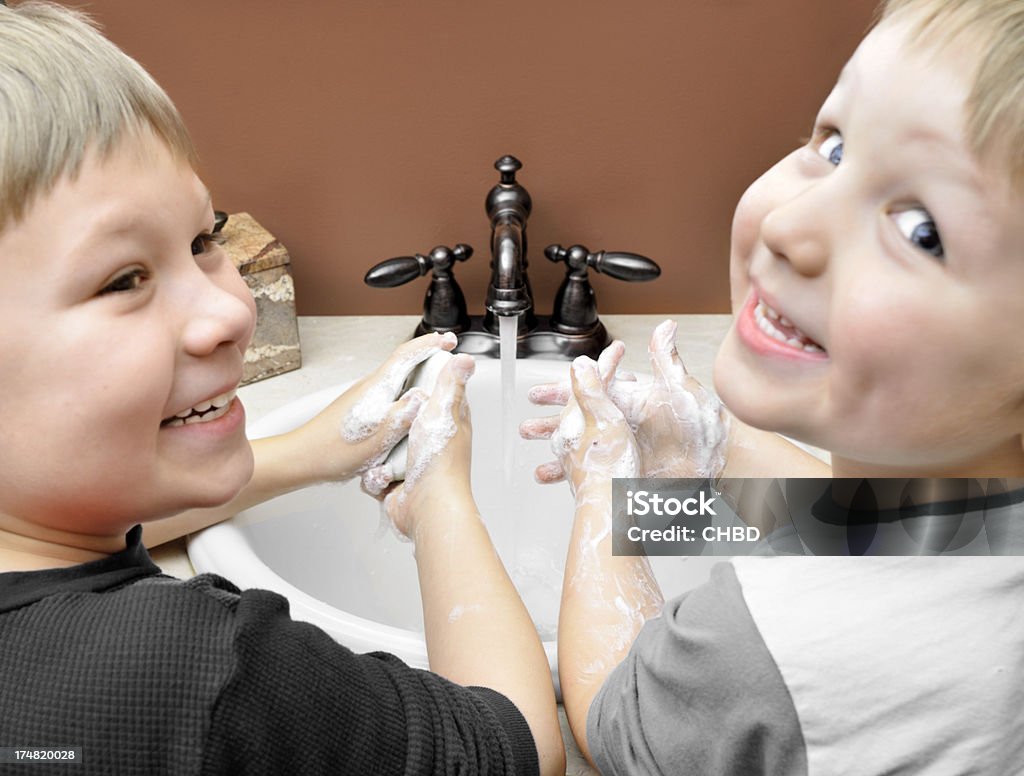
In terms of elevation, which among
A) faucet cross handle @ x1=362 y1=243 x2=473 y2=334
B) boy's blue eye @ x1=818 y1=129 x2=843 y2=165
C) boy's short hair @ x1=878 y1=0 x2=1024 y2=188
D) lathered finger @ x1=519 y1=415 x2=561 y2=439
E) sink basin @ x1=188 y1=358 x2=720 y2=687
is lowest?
sink basin @ x1=188 y1=358 x2=720 y2=687

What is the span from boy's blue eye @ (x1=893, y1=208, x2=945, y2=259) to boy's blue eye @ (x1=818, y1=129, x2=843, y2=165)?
10cm

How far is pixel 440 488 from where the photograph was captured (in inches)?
40.3

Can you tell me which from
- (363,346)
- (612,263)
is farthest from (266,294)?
(612,263)

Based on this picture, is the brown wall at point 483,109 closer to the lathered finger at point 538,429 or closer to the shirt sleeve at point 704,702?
the lathered finger at point 538,429

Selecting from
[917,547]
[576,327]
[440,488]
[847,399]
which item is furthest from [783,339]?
[576,327]

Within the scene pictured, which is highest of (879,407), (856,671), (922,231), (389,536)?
(922,231)

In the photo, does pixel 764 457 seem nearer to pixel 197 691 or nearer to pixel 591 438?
pixel 591 438

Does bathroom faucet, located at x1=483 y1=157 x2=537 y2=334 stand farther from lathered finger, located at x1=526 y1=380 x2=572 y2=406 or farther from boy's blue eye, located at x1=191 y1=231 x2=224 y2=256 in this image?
boy's blue eye, located at x1=191 y1=231 x2=224 y2=256

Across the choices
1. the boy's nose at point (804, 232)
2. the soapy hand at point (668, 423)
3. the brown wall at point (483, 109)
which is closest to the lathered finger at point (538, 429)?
the soapy hand at point (668, 423)

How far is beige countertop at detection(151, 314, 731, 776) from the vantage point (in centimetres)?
128

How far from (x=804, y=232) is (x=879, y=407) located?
0.38 ft

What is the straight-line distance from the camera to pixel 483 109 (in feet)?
4.28

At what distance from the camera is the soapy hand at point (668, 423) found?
42.1 inches

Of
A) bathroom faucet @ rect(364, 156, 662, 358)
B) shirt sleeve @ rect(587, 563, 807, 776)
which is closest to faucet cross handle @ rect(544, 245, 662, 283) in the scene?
bathroom faucet @ rect(364, 156, 662, 358)
